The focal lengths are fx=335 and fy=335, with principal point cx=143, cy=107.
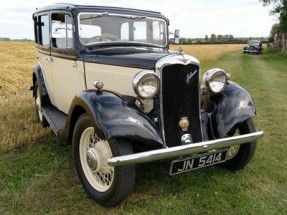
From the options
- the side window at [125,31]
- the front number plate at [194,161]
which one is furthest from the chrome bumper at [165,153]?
the side window at [125,31]

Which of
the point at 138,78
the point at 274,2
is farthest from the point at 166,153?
the point at 274,2

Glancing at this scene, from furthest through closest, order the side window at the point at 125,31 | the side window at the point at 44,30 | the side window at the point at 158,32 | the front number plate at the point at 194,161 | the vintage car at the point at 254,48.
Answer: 1. the vintage car at the point at 254,48
2. the side window at the point at 44,30
3. the side window at the point at 158,32
4. the side window at the point at 125,31
5. the front number plate at the point at 194,161

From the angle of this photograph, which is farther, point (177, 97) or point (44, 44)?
point (44, 44)

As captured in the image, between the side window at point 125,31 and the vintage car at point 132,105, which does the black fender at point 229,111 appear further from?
the side window at point 125,31

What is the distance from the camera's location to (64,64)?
4.61m

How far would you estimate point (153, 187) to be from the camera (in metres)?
3.60

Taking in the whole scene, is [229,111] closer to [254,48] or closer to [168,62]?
[168,62]

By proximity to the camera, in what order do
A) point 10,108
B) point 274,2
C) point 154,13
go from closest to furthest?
point 154,13
point 10,108
point 274,2

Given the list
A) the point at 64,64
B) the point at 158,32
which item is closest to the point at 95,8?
the point at 64,64

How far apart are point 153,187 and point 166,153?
917mm

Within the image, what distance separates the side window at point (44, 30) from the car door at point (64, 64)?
30 cm

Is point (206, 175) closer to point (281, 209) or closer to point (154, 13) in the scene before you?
point (281, 209)

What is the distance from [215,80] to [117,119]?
129 centimetres

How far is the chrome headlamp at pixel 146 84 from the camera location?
10.1 feet
